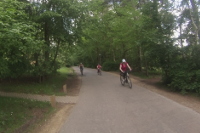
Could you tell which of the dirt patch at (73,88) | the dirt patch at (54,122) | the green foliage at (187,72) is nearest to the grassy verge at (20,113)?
the dirt patch at (54,122)

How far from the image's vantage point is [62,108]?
8.46 m

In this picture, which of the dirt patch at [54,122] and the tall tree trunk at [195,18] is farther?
the tall tree trunk at [195,18]

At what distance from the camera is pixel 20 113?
7.12 m

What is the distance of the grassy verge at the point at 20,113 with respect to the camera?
593 centimetres

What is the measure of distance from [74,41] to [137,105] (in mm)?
10025

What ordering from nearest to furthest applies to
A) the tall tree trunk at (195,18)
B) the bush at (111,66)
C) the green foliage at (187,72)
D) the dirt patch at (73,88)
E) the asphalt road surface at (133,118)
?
1. the asphalt road surface at (133,118)
2. the green foliage at (187,72)
3. the tall tree trunk at (195,18)
4. the dirt patch at (73,88)
5. the bush at (111,66)

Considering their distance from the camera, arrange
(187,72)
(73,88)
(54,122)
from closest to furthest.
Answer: (54,122) < (187,72) < (73,88)

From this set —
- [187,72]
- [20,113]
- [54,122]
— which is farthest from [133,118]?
[187,72]

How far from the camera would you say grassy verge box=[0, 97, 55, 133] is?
593 cm

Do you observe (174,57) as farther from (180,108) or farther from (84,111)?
(84,111)

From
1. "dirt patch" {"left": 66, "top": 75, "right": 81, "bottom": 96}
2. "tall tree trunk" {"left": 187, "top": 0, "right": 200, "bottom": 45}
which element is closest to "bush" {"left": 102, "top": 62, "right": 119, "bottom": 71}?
"dirt patch" {"left": 66, "top": 75, "right": 81, "bottom": 96}

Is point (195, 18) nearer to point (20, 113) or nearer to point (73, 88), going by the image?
point (73, 88)

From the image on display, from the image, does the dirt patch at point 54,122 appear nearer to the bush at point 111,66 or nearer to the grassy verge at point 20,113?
the grassy verge at point 20,113

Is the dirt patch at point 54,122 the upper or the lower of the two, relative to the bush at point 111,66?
lower
